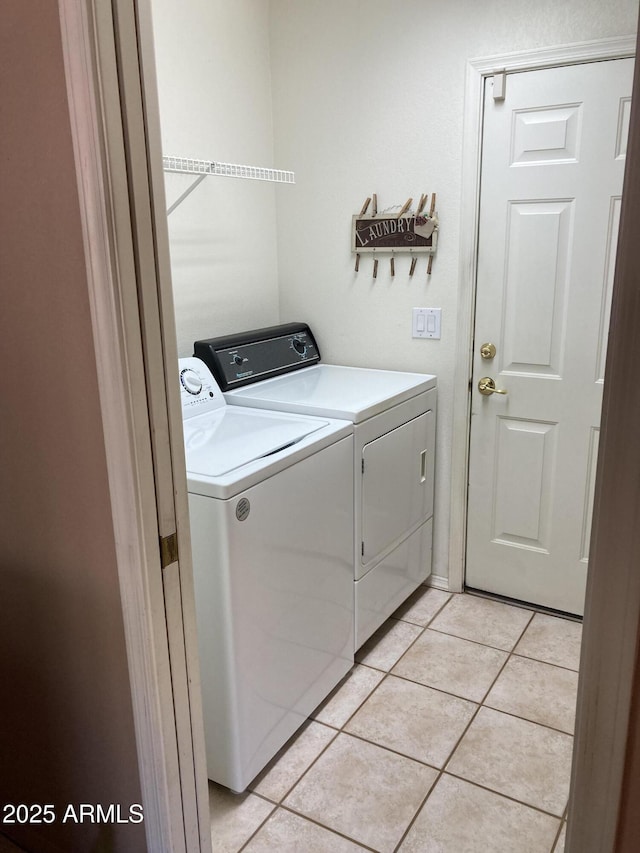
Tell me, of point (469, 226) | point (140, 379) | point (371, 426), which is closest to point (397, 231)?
point (469, 226)

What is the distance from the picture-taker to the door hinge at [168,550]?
1.25 meters

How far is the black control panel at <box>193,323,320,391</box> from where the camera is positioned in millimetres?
2537

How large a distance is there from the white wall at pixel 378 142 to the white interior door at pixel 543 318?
132 mm

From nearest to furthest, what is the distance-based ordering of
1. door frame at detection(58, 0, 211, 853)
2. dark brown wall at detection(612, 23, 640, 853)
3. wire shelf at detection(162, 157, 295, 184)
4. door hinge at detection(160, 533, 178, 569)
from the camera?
dark brown wall at detection(612, 23, 640, 853) → door frame at detection(58, 0, 211, 853) → door hinge at detection(160, 533, 178, 569) → wire shelf at detection(162, 157, 295, 184)

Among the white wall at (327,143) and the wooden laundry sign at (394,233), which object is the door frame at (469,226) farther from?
the wooden laundry sign at (394,233)

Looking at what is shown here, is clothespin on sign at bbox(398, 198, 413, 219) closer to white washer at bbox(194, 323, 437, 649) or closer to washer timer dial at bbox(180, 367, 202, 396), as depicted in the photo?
white washer at bbox(194, 323, 437, 649)

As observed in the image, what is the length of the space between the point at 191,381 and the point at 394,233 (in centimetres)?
104

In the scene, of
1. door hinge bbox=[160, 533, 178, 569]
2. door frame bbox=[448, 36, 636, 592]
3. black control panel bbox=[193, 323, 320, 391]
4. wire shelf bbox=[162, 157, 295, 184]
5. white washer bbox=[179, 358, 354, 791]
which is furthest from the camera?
black control panel bbox=[193, 323, 320, 391]

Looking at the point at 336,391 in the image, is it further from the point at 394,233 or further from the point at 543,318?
the point at 543,318

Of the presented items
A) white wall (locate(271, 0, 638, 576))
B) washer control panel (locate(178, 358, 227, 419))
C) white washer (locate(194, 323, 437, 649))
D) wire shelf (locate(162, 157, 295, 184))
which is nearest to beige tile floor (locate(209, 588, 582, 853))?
white washer (locate(194, 323, 437, 649))

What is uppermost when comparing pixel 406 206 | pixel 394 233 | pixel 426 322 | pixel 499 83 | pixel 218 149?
pixel 499 83

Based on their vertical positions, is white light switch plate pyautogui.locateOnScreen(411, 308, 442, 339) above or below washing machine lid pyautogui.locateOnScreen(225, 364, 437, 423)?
above

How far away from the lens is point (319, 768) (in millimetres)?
2027

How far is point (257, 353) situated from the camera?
272 centimetres
